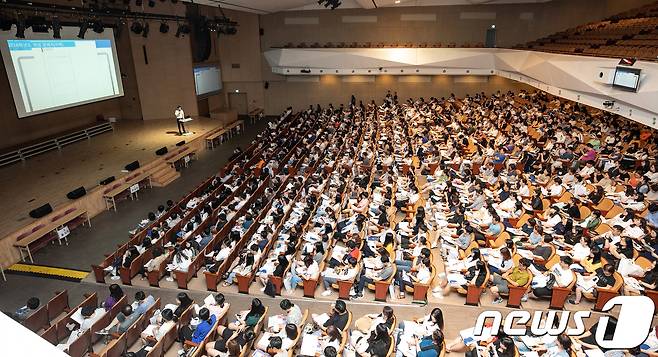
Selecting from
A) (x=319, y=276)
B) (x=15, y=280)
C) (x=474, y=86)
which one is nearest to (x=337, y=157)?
(x=319, y=276)

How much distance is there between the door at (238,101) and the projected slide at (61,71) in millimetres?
9019

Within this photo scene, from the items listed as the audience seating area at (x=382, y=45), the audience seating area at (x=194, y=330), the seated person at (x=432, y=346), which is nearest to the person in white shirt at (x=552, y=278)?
the audience seating area at (x=194, y=330)

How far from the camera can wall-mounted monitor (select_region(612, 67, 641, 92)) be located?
10023 mm

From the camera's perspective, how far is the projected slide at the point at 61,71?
13.2 m

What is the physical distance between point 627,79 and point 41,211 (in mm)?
15144

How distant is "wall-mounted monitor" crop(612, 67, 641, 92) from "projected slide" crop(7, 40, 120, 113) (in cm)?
1757

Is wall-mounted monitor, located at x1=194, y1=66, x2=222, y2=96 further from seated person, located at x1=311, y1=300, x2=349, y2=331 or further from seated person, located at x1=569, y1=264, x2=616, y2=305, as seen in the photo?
seated person, located at x1=569, y1=264, x2=616, y2=305

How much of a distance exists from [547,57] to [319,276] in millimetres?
13090

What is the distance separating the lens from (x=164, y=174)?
47.8 feet

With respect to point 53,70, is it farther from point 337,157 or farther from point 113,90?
point 337,157

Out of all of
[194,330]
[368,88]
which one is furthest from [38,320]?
[368,88]

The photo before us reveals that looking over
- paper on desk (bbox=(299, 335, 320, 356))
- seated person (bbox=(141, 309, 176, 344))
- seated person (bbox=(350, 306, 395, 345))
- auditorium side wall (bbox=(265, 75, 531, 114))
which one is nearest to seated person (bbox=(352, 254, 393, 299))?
seated person (bbox=(350, 306, 395, 345))

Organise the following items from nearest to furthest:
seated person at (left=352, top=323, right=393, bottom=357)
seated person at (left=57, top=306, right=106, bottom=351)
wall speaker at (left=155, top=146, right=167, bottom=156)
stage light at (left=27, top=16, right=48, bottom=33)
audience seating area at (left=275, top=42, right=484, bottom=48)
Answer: seated person at (left=352, top=323, right=393, bottom=357) < seated person at (left=57, top=306, right=106, bottom=351) < stage light at (left=27, top=16, right=48, bottom=33) < wall speaker at (left=155, top=146, right=167, bottom=156) < audience seating area at (left=275, top=42, right=484, bottom=48)

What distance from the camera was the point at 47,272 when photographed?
29.4ft
